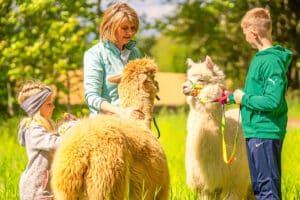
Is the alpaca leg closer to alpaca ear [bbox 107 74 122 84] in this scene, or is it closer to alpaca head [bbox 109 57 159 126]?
alpaca head [bbox 109 57 159 126]

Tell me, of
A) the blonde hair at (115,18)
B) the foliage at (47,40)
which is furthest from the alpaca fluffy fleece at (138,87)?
the foliage at (47,40)

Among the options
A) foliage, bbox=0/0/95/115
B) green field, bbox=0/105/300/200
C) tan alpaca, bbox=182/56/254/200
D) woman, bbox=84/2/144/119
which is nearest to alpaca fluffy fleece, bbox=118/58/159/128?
woman, bbox=84/2/144/119

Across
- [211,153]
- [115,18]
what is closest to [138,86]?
[115,18]

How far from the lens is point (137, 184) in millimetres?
4004

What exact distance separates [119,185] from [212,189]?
2453mm

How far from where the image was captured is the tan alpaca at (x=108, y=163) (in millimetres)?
3764

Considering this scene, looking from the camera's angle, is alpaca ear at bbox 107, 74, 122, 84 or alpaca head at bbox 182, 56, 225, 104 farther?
alpaca head at bbox 182, 56, 225, 104

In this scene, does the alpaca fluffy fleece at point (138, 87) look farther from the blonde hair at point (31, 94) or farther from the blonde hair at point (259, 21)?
the blonde hair at point (259, 21)

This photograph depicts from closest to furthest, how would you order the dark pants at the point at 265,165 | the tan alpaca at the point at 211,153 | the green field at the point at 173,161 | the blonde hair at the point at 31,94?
the dark pants at the point at 265,165 → the blonde hair at the point at 31,94 → the tan alpaca at the point at 211,153 → the green field at the point at 173,161

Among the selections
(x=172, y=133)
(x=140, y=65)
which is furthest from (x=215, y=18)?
(x=140, y=65)

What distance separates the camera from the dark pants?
14.9ft

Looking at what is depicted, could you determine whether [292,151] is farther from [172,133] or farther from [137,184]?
[137,184]

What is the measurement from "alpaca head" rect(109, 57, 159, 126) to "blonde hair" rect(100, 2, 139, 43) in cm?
46

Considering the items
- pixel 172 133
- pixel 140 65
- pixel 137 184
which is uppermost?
pixel 140 65
